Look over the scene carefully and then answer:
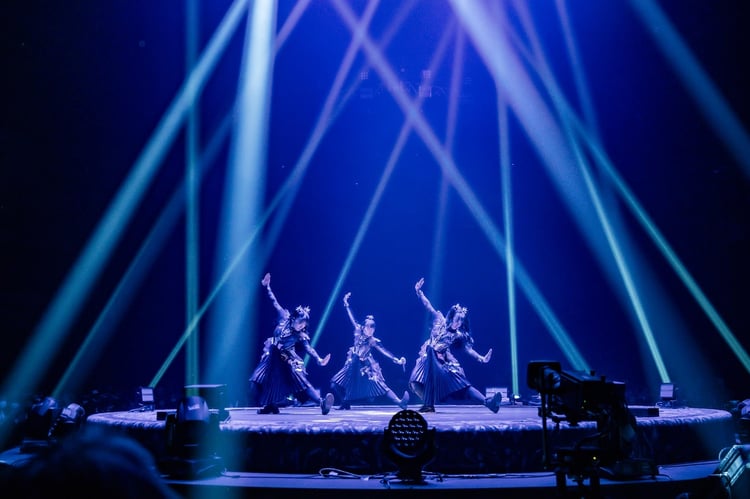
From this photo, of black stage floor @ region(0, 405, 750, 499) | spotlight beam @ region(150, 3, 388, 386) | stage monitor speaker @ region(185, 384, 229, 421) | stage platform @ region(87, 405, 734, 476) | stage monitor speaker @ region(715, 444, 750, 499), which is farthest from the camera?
spotlight beam @ region(150, 3, 388, 386)

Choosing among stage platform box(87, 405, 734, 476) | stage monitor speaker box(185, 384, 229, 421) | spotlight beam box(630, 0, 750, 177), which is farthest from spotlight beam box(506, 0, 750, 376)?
stage monitor speaker box(185, 384, 229, 421)

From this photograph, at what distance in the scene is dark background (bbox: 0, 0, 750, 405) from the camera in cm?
1213

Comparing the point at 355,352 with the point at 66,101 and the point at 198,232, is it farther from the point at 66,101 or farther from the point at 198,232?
the point at 66,101

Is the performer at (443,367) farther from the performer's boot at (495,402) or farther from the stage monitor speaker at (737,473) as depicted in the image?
the stage monitor speaker at (737,473)

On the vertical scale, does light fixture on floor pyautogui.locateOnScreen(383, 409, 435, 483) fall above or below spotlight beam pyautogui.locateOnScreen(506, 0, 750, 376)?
below

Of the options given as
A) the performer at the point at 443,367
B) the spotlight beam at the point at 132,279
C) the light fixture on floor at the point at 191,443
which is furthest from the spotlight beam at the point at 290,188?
the light fixture on floor at the point at 191,443

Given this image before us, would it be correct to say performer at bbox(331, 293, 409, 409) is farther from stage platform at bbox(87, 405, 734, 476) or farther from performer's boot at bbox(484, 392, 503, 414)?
stage platform at bbox(87, 405, 734, 476)

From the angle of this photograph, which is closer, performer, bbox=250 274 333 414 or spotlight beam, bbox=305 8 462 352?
performer, bbox=250 274 333 414

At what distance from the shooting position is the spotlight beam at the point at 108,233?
11.9m

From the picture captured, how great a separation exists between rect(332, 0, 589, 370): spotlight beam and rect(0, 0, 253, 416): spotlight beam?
2.96m

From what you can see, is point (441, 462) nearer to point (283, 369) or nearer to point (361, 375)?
point (283, 369)

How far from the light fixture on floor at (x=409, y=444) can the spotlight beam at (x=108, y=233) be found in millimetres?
9956

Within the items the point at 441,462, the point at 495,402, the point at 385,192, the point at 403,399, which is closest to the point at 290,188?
the point at 385,192

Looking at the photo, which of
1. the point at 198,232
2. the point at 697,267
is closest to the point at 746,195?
the point at 697,267
